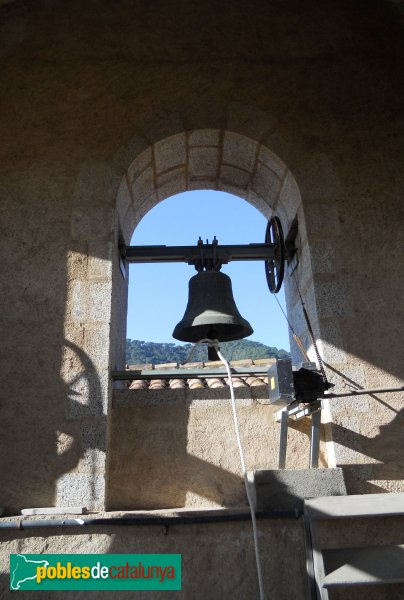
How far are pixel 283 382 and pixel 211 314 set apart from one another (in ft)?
2.28

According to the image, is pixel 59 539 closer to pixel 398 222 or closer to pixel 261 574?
pixel 261 574

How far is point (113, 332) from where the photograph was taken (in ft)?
9.41

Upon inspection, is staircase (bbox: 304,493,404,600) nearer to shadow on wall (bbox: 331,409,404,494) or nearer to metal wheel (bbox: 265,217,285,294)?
shadow on wall (bbox: 331,409,404,494)

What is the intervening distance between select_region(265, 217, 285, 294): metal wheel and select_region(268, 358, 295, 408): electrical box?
0.84m

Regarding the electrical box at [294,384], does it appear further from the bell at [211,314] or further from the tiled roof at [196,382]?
the bell at [211,314]

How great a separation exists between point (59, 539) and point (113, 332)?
1.06 metres

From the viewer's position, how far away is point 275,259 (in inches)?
127

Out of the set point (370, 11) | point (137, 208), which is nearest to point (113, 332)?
point (137, 208)

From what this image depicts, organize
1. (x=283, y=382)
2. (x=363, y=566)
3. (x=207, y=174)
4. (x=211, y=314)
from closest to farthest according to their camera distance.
A: (x=363, y=566)
(x=283, y=382)
(x=211, y=314)
(x=207, y=174)

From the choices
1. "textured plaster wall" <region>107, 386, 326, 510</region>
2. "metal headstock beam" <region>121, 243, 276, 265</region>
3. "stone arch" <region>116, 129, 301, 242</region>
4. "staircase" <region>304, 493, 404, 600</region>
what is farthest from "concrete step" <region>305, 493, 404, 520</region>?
"stone arch" <region>116, 129, 301, 242</region>

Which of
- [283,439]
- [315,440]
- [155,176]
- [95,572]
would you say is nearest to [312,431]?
[315,440]

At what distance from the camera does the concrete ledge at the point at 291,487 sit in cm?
231

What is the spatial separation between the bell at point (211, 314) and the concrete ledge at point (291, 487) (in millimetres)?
848

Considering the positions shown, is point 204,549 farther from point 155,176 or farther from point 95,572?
point 155,176
